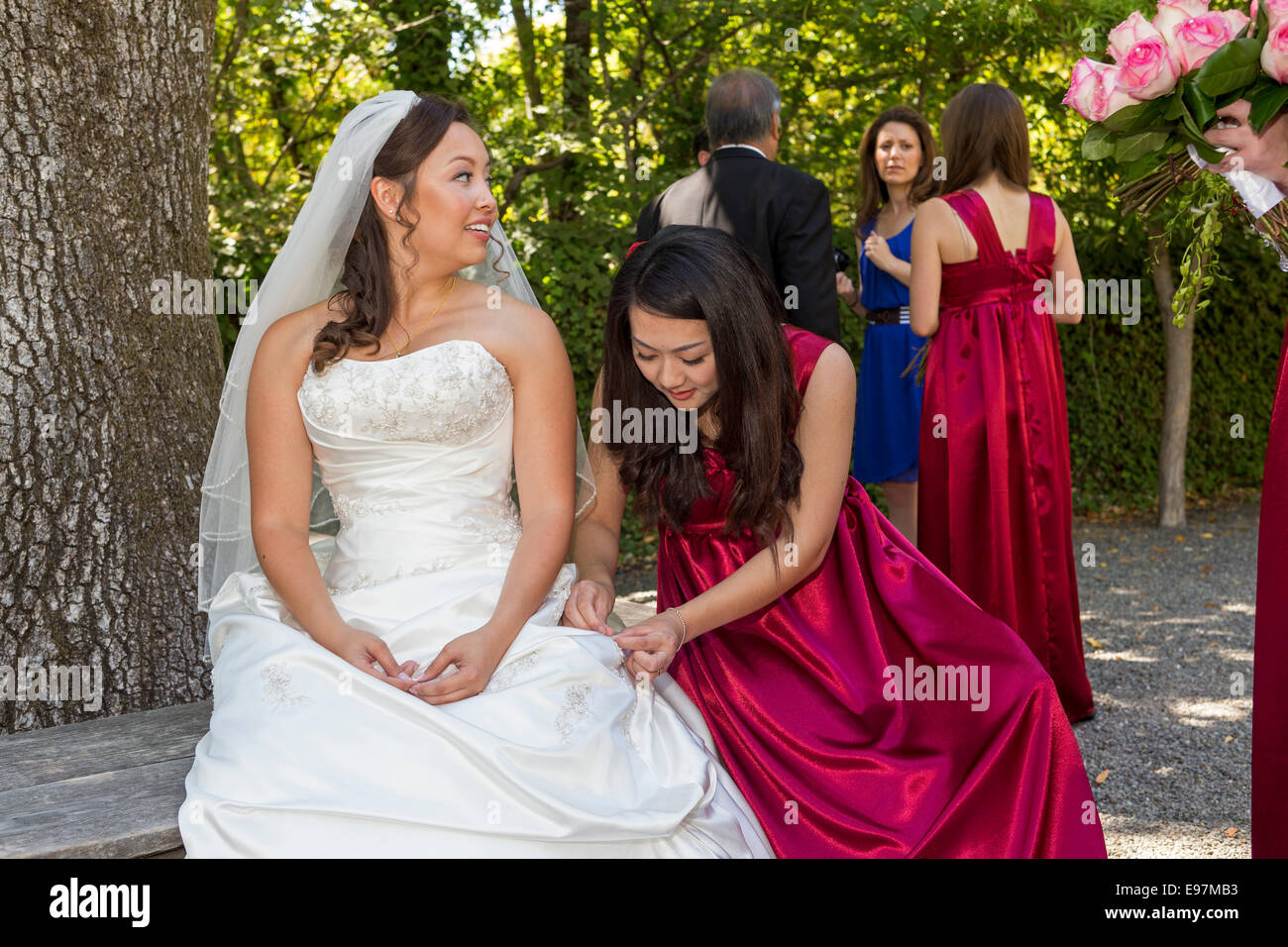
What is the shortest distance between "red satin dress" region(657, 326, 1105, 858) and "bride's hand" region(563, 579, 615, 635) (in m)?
0.22

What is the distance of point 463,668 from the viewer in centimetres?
252

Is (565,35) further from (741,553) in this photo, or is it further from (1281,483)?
(1281,483)

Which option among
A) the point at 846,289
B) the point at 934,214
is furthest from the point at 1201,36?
the point at 846,289

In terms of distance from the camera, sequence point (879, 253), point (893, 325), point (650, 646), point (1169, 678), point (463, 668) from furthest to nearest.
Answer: point (893, 325), point (879, 253), point (1169, 678), point (650, 646), point (463, 668)

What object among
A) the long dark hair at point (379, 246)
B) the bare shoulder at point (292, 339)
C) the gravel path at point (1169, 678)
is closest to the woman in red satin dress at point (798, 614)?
the long dark hair at point (379, 246)

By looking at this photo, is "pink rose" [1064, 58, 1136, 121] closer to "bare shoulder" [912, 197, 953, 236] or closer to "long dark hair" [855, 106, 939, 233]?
"bare shoulder" [912, 197, 953, 236]

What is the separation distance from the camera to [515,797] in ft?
7.38

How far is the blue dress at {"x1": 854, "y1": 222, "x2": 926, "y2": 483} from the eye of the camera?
587 cm

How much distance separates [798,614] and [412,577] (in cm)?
91

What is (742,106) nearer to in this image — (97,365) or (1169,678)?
(97,365)

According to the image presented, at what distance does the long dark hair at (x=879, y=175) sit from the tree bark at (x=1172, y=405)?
3325 millimetres

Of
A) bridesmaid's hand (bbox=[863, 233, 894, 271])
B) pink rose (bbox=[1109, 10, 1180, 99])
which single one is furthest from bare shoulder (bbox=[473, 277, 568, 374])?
bridesmaid's hand (bbox=[863, 233, 894, 271])

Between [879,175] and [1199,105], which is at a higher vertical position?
[879,175]
